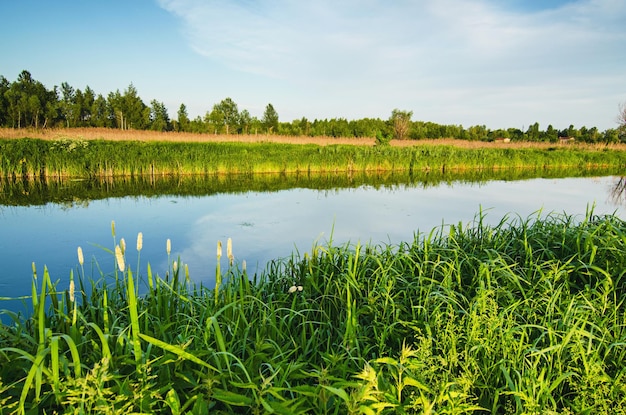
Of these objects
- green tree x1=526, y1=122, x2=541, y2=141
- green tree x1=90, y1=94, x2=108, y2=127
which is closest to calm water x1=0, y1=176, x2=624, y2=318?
green tree x1=90, y1=94, x2=108, y2=127

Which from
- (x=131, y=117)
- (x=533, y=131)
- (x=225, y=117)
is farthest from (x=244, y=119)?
(x=533, y=131)

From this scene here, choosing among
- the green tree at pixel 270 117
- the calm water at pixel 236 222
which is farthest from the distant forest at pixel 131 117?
the calm water at pixel 236 222

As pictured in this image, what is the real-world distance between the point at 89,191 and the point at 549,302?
12.1 m

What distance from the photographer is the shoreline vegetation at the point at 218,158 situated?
13750 millimetres

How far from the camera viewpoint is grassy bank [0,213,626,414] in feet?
4.87

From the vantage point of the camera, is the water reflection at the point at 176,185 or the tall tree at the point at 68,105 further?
the tall tree at the point at 68,105

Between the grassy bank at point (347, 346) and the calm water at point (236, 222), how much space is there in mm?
878

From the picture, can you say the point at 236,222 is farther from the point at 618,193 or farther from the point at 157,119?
the point at 157,119

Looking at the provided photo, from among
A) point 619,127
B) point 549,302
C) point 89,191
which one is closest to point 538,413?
point 549,302

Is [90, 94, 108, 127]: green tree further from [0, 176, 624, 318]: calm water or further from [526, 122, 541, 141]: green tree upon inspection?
[526, 122, 541, 141]: green tree

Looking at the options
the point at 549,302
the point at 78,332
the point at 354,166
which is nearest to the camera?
the point at 78,332

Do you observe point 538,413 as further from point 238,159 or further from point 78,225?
point 238,159

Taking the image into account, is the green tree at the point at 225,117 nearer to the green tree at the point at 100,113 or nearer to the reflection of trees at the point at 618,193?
the green tree at the point at 100,113

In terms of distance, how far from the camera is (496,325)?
2.03 metres
